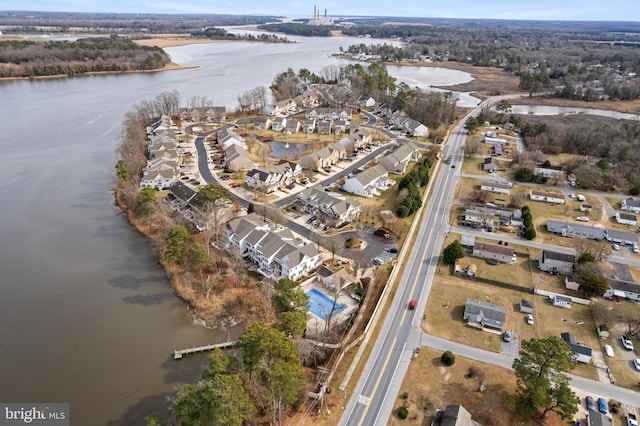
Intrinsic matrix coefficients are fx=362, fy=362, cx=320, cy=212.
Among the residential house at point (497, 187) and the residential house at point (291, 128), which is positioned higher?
the residential house at point (291, 128)

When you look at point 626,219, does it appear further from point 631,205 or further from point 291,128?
point 291,128

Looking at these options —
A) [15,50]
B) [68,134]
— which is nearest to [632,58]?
[68,134]

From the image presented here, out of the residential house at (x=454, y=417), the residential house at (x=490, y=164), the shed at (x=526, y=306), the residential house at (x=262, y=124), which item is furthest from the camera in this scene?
the residential house at (x=262, y=124)

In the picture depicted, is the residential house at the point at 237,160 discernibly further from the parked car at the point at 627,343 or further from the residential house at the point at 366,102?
the parked car at the point at 627,343

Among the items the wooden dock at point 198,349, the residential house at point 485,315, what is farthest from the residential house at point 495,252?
the wooden dock at point 198,349

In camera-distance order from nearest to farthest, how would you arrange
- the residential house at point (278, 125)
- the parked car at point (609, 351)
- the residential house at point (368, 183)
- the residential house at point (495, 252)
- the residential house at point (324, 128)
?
the parked car at point (609, 351) < the residential house at point (495, 252) < the residential house at point (368, 183) < the residential house at point (324, 128) < the residential house at point (278, 125)

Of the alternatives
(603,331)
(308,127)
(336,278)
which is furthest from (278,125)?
(603,331)

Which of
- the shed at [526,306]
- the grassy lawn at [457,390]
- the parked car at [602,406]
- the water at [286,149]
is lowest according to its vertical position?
the grassy lawn at [457,390]
